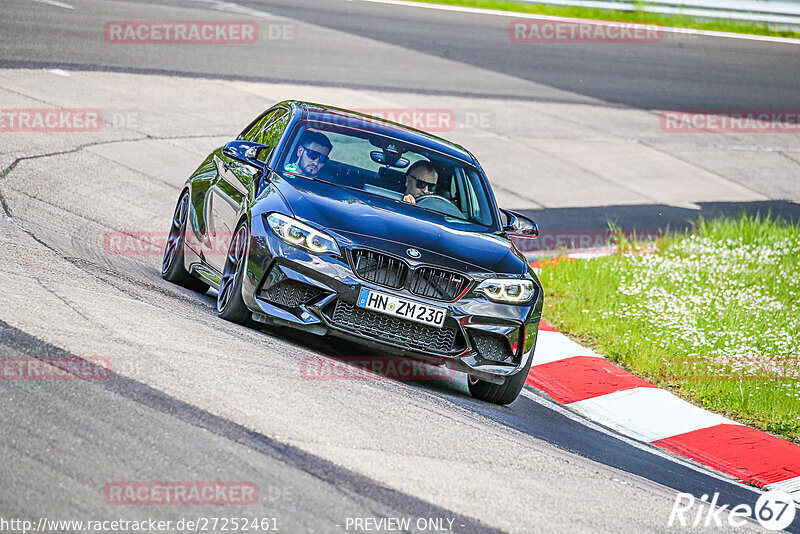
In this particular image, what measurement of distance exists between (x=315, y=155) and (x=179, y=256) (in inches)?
60.6

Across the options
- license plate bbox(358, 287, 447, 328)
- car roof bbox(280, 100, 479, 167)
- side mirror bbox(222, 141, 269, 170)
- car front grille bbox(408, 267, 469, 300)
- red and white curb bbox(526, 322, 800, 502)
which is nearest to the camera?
license plate bbox(358, 287, 447, 328)

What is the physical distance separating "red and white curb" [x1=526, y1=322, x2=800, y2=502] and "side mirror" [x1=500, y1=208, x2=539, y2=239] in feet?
4.06

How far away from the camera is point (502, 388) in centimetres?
718

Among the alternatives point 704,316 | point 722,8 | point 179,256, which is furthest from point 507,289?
point 722,8

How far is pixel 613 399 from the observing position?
8.19m

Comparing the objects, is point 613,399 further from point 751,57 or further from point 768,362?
point 751,57

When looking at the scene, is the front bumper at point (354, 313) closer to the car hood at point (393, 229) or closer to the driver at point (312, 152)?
the car hood at point (393, 229)

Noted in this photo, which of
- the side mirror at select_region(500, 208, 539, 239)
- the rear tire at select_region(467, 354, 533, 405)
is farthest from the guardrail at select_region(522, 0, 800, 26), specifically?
the rear tire at select_region(467, 354, 533, 405)

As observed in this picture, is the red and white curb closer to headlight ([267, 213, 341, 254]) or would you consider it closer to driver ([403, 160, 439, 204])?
driver ([403, 160, 439, 204])

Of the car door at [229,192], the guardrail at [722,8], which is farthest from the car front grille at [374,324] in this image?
the guardrail at [722,8]

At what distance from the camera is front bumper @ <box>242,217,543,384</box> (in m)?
6.49

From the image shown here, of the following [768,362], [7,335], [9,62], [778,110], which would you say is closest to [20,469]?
[7,335]

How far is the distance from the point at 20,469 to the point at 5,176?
7.01 metres

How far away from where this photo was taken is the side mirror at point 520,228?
787cm
